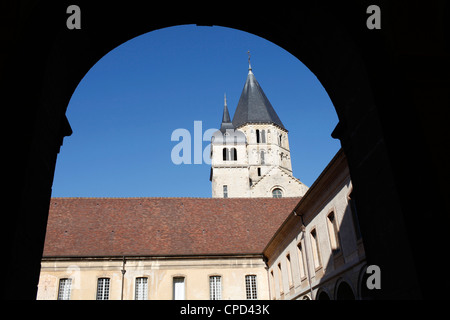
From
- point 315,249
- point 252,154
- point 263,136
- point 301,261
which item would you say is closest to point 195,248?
point 301,261

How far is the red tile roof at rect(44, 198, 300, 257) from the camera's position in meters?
25.5

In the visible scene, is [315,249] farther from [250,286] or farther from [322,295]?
[250,286]

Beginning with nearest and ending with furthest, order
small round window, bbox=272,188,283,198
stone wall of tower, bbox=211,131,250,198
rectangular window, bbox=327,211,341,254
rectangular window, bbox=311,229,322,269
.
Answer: rectangular window, bbox=327,211,341,254
rectangular window, bbox=311,229,322,269
small round window, bbox=272,188,283,198
stone wall of tower, bbox=211,131,250,198

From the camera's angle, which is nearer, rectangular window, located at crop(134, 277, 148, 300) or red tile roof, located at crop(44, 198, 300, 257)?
rectangular window, located at crop(134, 277, 148, 300)

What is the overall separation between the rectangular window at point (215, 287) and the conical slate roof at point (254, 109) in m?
47.5

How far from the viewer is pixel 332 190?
54.1 feet

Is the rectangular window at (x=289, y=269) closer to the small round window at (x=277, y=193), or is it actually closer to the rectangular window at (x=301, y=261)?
the rectangular window at (x=301, y=261)

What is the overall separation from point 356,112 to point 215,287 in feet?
70.5

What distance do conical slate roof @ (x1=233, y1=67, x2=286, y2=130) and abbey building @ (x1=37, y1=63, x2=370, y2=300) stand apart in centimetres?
4181

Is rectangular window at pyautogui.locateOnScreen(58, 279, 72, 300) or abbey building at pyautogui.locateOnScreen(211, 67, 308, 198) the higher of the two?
abbey building at pyautogui.locateOnScreen(211, 67, 308, 198)

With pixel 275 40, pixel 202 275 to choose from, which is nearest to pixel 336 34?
pixel 275 40

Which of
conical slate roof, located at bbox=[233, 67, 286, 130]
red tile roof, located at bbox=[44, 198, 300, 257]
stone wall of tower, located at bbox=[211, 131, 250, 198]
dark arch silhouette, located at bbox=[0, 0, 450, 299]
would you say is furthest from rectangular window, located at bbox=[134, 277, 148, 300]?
conical slate roof, located at bbox=[233, 67, 286, 130]

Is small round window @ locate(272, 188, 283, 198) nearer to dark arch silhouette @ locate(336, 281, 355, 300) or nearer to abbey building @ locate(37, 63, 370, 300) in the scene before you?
abbey building @ locate(37, 63, 370, 300)
